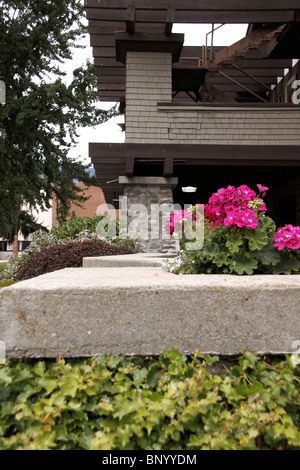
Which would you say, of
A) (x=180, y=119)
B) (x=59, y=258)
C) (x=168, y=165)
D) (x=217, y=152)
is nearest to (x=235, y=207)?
(x=59, y=258)

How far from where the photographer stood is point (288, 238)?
3.02 metres

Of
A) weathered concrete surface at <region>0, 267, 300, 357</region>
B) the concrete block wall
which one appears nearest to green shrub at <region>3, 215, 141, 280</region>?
the concrete block wall

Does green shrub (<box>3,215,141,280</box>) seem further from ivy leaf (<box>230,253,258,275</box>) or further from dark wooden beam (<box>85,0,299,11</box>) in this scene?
ivy leaf (<box>230,253,258,275</box>)

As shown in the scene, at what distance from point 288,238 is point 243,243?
1.11ft

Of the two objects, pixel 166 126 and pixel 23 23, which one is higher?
pixel 23 23

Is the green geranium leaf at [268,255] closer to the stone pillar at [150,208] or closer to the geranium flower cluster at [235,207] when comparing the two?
A: the geranium flower cluster at [235,207]

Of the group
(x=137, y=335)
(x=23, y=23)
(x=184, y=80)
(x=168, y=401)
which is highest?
(x=23, y=23)

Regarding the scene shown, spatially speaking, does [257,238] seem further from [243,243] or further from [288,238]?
[288,238]

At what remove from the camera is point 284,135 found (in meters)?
9.48

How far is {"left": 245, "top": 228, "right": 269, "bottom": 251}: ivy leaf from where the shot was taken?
3.04 m

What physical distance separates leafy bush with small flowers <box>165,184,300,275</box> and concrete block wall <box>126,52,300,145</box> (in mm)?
6290
